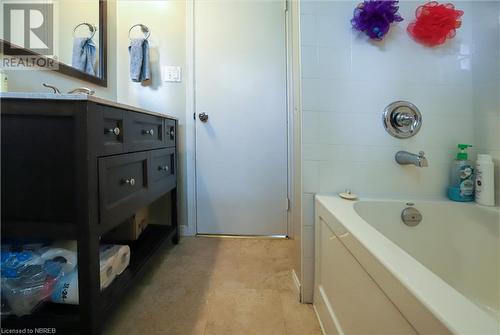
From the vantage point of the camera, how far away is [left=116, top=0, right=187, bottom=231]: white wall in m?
1.76

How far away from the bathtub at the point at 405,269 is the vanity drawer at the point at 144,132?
2.76 feet

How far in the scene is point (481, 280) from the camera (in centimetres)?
96

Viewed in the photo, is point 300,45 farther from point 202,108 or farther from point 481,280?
point 481,280

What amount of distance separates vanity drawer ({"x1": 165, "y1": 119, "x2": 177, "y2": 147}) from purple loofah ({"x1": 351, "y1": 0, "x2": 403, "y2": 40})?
3.78ft

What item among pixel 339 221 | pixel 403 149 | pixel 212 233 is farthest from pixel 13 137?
pixel 403 149

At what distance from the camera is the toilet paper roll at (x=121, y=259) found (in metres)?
1.02

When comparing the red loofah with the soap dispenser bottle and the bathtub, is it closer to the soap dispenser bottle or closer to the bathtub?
the soap dispenser bottle

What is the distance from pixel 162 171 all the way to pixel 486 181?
1.56 metres

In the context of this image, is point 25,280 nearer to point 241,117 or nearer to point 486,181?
point 241,117

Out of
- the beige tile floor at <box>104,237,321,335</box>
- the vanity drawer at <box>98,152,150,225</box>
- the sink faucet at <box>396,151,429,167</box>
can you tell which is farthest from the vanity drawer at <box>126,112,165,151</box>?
the sink faucet at <box>396,151,429,167</box>

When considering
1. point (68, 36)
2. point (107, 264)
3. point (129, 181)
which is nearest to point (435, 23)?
point (129, 181)

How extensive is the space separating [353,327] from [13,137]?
3.83ft

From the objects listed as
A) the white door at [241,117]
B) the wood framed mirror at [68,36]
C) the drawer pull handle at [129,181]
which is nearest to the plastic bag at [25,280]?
the drawer pull handle at [129,181]

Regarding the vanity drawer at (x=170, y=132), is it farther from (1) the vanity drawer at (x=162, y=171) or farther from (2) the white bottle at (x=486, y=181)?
(2) the white bottle at (x=486, y=181)
